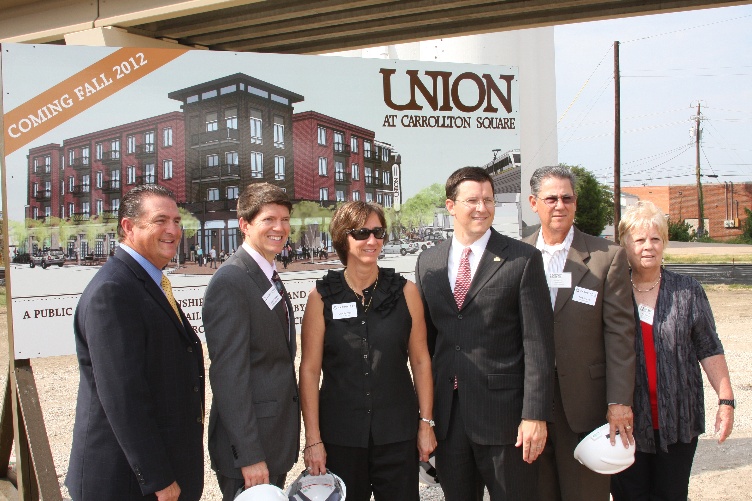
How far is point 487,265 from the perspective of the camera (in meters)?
2.80

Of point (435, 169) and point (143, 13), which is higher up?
point (143, 13)

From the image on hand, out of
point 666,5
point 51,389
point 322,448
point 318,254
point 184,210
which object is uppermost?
point 666,5

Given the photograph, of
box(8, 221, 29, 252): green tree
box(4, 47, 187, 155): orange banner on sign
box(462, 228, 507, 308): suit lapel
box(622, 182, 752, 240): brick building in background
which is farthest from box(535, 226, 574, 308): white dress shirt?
box(622, 182, 752, 240): brick building in background

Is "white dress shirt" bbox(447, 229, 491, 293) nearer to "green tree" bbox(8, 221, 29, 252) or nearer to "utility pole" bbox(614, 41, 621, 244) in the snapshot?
"green tree" bbox(8, 221, 29, 252)

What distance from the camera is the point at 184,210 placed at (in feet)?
13.4

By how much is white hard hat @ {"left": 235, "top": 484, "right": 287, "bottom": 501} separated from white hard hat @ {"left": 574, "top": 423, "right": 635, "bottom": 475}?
135 cm

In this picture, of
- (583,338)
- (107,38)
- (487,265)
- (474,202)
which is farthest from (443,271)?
(107,38)

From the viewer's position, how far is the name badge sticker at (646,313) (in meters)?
3.04

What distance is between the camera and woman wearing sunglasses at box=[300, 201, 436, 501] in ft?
8.82

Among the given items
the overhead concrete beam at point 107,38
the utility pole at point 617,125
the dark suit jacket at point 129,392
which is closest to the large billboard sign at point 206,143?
the overhead concrete beam at point 107,38

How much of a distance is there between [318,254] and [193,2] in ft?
5.81

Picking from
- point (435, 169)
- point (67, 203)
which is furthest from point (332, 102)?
point (67, 203)

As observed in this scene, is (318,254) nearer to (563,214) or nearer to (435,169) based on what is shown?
(435,169)

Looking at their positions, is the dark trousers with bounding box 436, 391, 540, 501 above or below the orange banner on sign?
below
